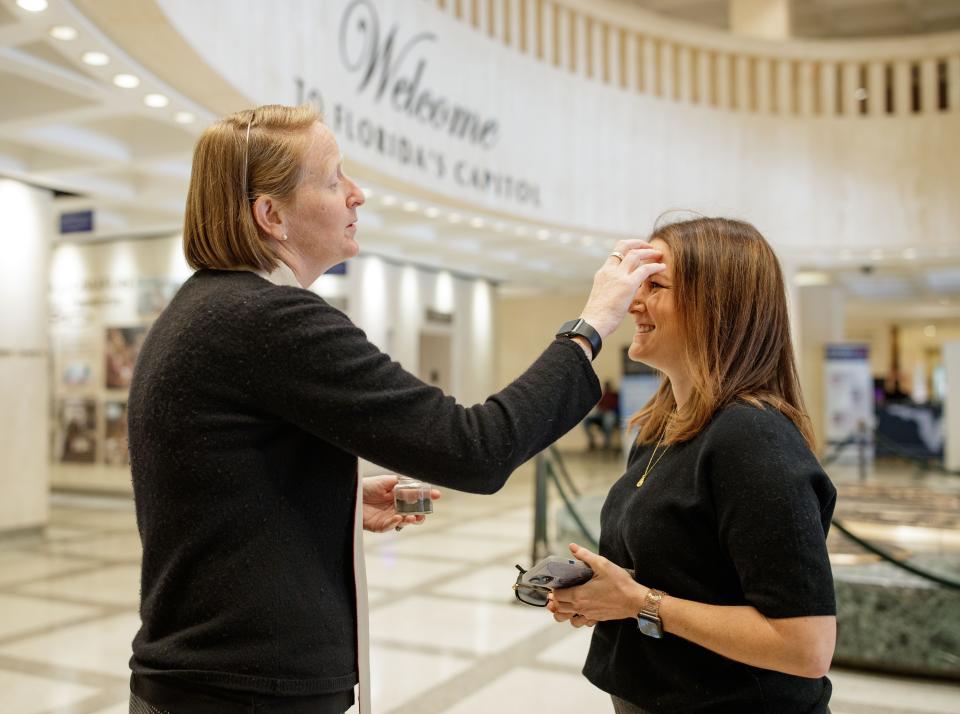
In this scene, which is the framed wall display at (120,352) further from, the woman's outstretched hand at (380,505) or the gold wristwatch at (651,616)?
the gold wristwatch at (651,616)

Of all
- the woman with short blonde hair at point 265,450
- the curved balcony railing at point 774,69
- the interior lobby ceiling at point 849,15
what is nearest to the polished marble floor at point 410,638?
the woman with short blonde hair at point 265,450

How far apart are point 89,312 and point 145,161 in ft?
16.2

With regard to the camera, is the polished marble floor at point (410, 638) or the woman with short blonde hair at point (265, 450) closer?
the woman with short blonde hair at point (265, 450)

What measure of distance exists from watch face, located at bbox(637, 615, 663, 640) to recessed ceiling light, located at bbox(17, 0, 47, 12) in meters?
4.91

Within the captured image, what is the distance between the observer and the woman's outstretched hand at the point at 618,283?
1.58m

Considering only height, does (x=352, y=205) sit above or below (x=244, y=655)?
above

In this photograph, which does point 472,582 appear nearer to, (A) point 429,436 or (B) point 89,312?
(A) point 429,436

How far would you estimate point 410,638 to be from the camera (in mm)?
5637

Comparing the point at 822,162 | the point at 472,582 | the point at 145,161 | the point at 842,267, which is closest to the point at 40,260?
the point at 145,161

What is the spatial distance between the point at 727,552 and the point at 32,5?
5.06m

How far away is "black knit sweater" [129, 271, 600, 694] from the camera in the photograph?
136 cm

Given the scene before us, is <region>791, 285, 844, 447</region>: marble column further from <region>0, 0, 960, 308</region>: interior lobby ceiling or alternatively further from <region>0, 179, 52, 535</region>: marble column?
<region>0, 179, 52, 535</region>: marble column

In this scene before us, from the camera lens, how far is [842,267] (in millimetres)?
16859

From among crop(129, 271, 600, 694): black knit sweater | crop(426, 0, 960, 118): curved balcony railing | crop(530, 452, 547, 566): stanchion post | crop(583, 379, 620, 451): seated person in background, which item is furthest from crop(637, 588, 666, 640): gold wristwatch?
crop(583, 379, 620, 451): seated person in background
